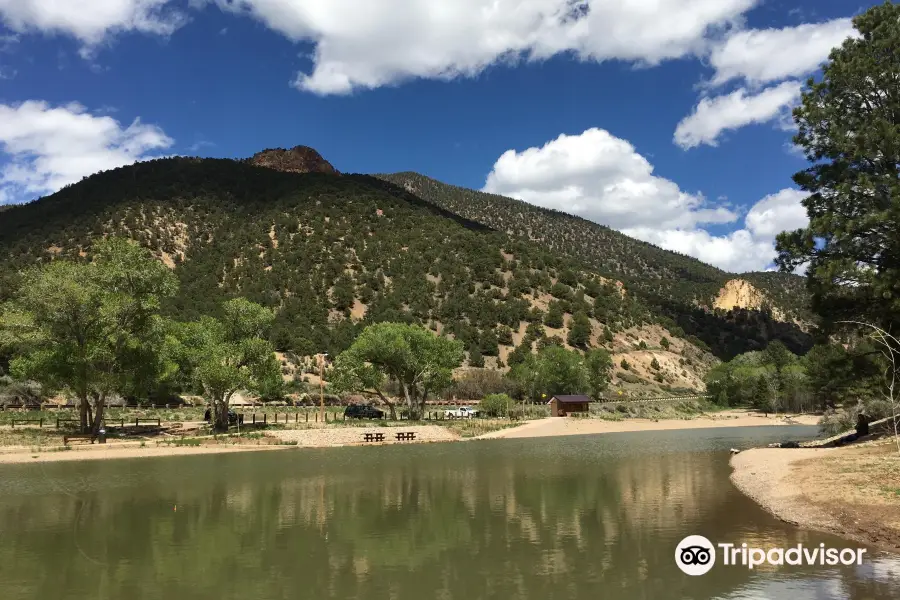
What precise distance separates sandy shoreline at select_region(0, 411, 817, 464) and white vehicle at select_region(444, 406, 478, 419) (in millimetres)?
6569

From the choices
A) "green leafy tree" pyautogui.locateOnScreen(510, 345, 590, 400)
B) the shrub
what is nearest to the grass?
the shrub

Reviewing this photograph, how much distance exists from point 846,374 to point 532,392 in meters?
58.5

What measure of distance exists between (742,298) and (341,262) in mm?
101630

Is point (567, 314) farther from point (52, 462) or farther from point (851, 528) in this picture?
point (851, 528)

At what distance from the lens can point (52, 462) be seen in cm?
3459

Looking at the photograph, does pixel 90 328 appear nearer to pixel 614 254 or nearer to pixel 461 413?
pixel 461 413

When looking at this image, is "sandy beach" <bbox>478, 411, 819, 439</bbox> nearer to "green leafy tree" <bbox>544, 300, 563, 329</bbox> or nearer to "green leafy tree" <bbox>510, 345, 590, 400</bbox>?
"green leafy tree" <bbox>510, 345, 590, 400</bbox>

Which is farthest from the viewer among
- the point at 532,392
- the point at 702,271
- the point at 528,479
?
the point at 702,271

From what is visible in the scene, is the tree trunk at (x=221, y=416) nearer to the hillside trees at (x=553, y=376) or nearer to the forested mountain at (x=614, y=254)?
the hillside trees at (x=553, y=376)

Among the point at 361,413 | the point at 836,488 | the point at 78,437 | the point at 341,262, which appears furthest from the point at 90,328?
the point at 341,262

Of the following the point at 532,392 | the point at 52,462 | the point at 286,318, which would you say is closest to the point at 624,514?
the point at 52,462

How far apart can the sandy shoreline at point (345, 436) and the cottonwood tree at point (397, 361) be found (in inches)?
284

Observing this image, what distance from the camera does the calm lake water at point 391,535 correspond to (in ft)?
39.7

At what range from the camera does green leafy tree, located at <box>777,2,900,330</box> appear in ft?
91.0
